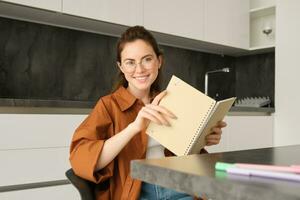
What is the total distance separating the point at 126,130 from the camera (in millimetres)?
897

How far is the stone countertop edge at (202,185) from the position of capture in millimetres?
353

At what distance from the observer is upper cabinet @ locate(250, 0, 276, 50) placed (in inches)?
120

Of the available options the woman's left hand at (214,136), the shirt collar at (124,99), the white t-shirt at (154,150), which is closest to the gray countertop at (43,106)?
the shirt collar at (124,99)

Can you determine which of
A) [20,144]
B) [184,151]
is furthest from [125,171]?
[20,144]

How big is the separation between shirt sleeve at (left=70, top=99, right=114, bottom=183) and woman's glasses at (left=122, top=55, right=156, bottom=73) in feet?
0.48

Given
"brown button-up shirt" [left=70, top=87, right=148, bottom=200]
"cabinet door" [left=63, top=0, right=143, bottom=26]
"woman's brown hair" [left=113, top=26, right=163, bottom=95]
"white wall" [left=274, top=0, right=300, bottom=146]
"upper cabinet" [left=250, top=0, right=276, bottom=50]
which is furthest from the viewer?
"upper cabinet" [left=250, top=0, right=276, bottom=50]

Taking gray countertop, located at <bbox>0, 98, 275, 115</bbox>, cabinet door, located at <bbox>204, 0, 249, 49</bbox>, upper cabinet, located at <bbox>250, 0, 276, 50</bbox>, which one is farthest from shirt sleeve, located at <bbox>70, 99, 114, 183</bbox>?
upper cabinet, located at <bbox>250, 0, 276, 50</bbox>

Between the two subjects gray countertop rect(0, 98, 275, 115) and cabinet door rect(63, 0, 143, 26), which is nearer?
gray countertop rect(0, 98, 275, 115)

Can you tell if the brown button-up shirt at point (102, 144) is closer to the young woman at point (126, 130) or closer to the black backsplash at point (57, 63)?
the young woman at point (126, 130)

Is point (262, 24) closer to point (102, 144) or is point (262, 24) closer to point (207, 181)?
point (102, 144)

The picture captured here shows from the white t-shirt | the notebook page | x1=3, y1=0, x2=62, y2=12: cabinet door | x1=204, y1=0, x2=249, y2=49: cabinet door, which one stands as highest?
x1=204, y1=0, x2=249, y2=49: cabinet door

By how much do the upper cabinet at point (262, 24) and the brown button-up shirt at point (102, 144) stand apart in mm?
2187

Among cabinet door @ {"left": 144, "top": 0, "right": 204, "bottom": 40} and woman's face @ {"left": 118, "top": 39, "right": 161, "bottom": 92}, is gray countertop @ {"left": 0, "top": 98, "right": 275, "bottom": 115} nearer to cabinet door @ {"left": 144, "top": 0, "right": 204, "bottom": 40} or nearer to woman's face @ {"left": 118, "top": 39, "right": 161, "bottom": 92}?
woman's face @ {"left": 118, "top": 39, "right": 161, "bottom": 92}

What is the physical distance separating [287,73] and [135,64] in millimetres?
2012
